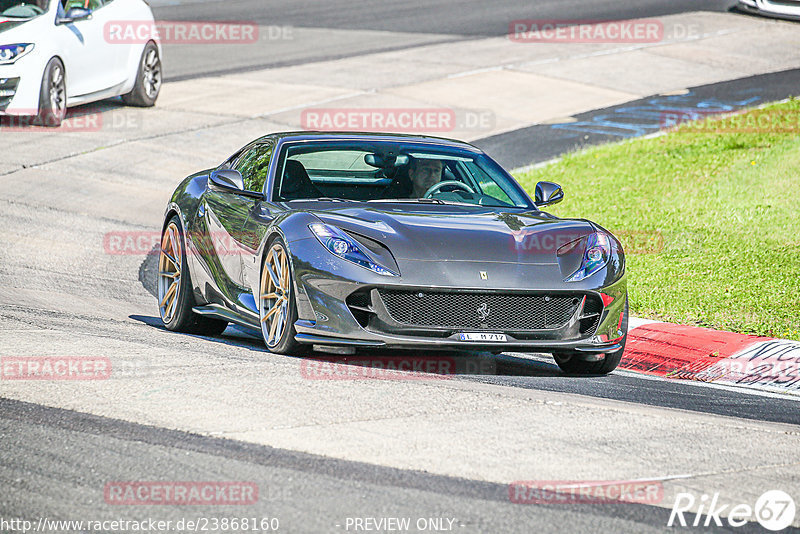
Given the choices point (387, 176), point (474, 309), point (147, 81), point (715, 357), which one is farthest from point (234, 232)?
point (147, 81)

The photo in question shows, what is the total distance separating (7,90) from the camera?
50.5 ft

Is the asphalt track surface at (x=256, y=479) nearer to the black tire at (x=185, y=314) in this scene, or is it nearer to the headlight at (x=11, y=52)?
the black tire at (x=185, y=314)

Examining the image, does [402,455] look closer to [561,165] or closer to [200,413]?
[200,413]

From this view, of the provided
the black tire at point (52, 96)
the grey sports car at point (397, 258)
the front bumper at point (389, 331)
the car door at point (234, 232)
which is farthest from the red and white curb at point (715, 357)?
the black tire at point (52, 96)

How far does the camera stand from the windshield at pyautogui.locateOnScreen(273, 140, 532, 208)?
828cm

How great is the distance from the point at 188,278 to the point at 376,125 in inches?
404

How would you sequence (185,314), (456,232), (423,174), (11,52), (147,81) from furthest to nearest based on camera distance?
(147,81), (11,52), (185,314), (423,174), (456,232)

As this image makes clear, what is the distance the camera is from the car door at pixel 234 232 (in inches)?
316

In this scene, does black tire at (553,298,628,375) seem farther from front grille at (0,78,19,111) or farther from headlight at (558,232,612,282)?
front grille at (0,78,19,111)

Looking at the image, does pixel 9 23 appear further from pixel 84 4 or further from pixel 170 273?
pixel 170 273

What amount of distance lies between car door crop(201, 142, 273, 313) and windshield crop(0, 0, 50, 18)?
806cm

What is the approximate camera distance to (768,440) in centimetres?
587

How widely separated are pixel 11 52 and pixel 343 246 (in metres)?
9.55

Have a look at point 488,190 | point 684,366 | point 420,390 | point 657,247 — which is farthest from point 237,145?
point 420,390
